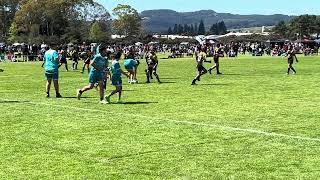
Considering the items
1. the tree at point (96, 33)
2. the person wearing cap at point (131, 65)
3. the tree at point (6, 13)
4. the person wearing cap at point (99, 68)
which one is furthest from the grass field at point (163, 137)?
the tree at point (6, 13)

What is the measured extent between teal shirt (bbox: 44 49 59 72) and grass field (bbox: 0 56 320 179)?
3.96 ft

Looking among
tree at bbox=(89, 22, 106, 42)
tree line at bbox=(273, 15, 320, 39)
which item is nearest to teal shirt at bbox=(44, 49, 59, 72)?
tree at bbox=(89, 22, 106, 42)

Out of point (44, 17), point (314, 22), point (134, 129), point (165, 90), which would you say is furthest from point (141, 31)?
point (134, 129)

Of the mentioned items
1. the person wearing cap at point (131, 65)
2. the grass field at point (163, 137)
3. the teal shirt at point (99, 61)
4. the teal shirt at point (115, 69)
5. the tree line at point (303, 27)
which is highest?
the tree line at point (303, 27)

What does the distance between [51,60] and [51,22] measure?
10592cm

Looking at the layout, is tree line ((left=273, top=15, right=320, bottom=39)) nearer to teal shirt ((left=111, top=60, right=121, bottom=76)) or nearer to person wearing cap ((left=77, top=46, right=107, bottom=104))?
teal shirt ((left=111, top=60, right=121, bottom=76))

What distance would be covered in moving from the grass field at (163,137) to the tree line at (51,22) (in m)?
95.0

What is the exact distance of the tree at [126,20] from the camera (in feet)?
504

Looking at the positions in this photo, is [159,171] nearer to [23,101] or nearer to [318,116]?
[318,116]

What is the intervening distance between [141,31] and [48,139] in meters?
150

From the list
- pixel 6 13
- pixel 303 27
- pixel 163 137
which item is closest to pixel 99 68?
pixel 163 137

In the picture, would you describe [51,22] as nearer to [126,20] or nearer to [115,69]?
[126,20]

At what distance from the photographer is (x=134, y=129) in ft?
46.9

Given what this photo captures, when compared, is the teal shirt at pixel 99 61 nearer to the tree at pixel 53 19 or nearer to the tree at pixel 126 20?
the tree at pixel 53 19
